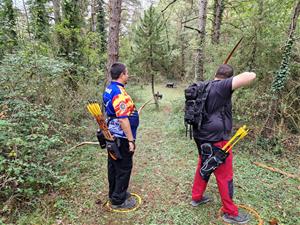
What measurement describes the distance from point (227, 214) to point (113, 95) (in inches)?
83.3

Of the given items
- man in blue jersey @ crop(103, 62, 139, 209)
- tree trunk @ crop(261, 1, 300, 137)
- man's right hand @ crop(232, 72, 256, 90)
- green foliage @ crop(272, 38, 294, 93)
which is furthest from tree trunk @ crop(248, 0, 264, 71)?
man in blue jersey @ crop(103, 62, 139, 209)

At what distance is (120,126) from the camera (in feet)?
9.64

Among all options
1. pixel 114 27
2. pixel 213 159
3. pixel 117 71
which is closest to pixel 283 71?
pixel 213 159

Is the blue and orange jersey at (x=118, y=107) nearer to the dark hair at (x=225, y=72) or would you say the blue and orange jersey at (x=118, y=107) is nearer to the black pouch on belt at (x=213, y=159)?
the black pouch on belt at (x=213, y=159)

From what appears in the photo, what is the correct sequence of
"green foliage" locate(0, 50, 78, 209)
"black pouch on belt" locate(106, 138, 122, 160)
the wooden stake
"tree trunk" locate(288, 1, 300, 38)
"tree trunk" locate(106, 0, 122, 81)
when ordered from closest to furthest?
"black pouch on belt" locate(106, 138, 122, 160), "green foliage" locate(0, 50, 78, 209), the wooden stake, "tree trunk" locate(288, 1, 300, 38), "tree trunk" locate(106, 0, 122, 81)

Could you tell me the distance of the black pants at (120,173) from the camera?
3.02 meters

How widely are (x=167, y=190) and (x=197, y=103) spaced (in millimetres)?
1688

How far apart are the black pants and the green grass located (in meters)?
0.23

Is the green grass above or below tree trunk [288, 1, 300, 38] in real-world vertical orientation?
below

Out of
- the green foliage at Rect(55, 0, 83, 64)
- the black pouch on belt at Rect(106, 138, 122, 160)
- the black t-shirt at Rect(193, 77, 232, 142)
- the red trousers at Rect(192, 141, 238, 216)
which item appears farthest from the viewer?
the green foliage at Rect(55, 0, 83, 64)

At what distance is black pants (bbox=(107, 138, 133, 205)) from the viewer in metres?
3.02

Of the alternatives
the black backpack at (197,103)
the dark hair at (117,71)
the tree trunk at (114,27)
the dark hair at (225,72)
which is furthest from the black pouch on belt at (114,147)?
the tree trunk at (114,27)

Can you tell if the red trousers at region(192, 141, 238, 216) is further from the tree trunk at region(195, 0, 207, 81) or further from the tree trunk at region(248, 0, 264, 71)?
the tree trunk at region(195, 0, 207, 81)

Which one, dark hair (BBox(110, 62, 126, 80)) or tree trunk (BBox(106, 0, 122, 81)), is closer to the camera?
dark hair (BBox(110, 62, 126, 80))
